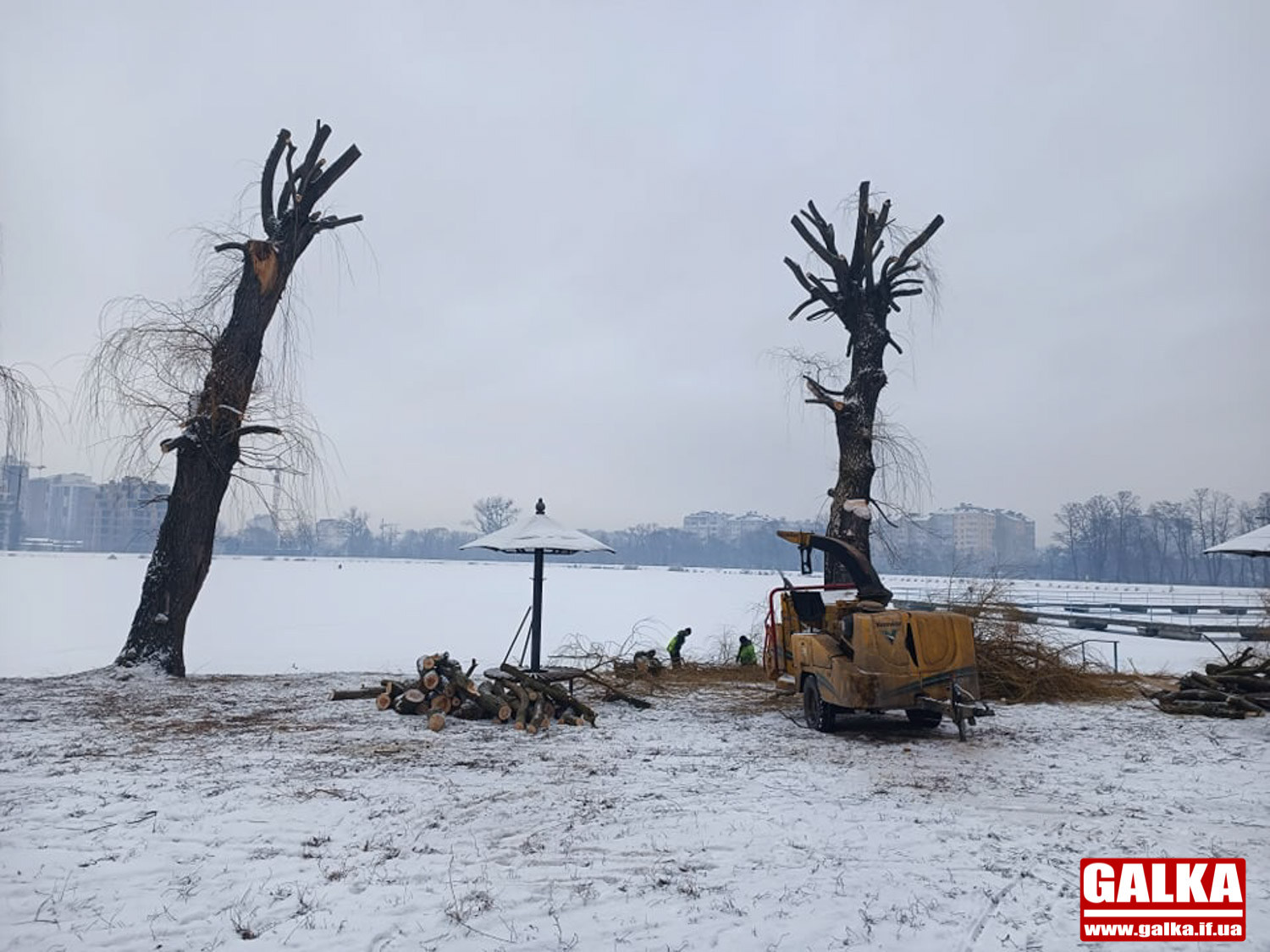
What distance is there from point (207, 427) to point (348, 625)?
13.1 meters

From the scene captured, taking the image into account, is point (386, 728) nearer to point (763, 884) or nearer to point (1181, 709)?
point (763, 884)

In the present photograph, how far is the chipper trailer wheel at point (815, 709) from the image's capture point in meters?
9.52

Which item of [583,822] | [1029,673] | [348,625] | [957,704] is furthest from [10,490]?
[348,625]

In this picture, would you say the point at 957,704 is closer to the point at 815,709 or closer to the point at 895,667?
the point at 895,667

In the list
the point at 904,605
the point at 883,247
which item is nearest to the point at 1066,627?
the point at 904,605

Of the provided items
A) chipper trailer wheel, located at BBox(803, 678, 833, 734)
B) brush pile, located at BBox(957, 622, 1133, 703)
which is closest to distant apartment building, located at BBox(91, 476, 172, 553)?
chipper trailer wheel, located at BBox(803, 678, 833, 734)

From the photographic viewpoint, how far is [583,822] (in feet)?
19.1

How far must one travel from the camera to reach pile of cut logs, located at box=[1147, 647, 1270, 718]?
10594 millimetres

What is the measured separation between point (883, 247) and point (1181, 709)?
31.1ft

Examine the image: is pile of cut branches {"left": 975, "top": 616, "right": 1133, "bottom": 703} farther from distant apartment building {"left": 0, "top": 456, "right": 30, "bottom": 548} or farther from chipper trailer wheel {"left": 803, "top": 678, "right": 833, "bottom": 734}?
distant apartment building {"left": 0, "top": 456, "right": 30, "bottom": 548}

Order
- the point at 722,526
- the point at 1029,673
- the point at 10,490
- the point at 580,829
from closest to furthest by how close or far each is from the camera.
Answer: the point at 580,829
the point at 10,490
the point at 1029,673
the point at 722,526

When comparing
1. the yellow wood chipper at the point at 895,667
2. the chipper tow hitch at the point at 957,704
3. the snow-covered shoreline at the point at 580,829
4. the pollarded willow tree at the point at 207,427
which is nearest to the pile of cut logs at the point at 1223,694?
the snow-covered shoreline at the point at 580,829

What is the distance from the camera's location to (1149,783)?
22.9 feet

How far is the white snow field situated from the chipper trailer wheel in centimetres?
19
